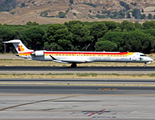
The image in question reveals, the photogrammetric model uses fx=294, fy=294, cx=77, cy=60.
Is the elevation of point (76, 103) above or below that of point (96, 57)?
below

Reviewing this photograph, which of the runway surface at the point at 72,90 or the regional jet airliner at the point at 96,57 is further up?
the regional jet airliner at the point at 96,57

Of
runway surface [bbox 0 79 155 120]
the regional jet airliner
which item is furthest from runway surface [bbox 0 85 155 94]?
the regional jet airliner

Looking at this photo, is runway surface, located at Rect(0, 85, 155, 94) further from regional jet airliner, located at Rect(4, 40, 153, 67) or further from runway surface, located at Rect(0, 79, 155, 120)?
regional jet airliner, located at Rect(4, 40, 153, 67)

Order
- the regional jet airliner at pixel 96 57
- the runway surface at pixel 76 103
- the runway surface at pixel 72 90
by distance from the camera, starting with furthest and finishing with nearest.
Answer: the regional jet airliner at pixel 96 57, the runway surface at pixel 72 90, the runway surface at pixel 76 103

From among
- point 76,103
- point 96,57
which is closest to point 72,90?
point 76,103

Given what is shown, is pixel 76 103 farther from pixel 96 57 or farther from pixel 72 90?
pixel 96 57

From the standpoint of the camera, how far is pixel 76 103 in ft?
63.9

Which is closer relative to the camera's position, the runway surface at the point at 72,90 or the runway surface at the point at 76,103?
the runway surface at the point at 76,103

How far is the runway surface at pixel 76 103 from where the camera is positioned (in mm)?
16281

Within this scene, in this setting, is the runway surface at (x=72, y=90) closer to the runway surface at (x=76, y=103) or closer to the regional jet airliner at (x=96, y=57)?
the runway surface at (x=76, y=103)

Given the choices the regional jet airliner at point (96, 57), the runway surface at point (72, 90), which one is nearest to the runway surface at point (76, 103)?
the runway surface at point (72, 90)

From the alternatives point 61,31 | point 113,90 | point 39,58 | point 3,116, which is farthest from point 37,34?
point 3,116

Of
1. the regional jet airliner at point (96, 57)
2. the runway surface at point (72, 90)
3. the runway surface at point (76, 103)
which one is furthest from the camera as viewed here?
the regional jet airliner at point (96, 57)

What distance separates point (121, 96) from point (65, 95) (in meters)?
4.24
